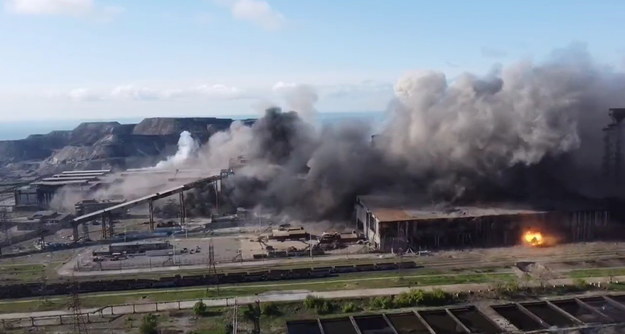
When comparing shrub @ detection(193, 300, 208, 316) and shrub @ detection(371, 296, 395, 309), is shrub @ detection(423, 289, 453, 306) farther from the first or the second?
shrub @ detection(193, 300, 208, 316)

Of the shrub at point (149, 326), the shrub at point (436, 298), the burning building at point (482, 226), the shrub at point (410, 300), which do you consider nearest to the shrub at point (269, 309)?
the shrub at point (149, 326)

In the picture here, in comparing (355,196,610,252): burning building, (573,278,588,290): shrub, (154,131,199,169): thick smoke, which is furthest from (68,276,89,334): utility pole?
(154,131,199,169): thick smoke

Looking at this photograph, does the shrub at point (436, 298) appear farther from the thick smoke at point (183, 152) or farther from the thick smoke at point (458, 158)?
the thick smoke at point (183, 152)

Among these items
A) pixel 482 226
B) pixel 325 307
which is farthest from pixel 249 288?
pixel 482 226

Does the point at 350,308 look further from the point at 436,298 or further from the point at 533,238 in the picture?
the point at 533,238

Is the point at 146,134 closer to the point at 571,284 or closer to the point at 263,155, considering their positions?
the point at 263,155
